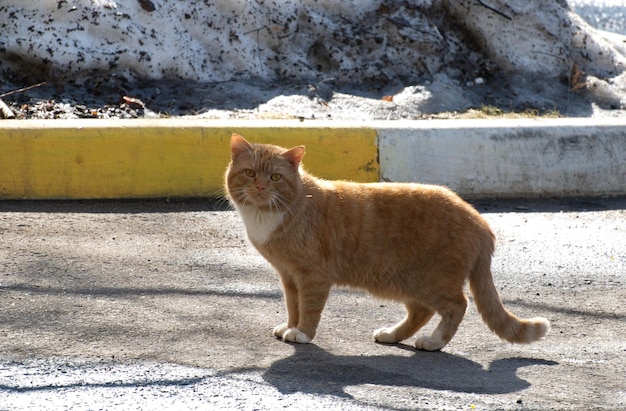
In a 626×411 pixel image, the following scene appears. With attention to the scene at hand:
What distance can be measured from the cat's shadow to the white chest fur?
1.96 ft

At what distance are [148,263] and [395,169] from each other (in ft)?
7.87

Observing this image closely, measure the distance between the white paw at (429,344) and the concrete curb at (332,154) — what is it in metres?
2.72

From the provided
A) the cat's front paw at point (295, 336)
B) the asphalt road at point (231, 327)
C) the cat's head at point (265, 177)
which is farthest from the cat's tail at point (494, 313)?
the cat's head at point (265, 177)

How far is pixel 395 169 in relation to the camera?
7414 mm

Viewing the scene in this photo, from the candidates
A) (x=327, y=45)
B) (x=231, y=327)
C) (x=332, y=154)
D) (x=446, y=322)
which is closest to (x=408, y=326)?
(x=446, y=322)

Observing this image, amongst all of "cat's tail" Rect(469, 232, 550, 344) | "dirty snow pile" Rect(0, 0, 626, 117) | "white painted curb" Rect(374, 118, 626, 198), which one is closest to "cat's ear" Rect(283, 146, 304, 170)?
"cat's tail" Rect(469, 232, 550, 344)

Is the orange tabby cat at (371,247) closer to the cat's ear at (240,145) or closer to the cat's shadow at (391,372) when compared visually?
the cat's ear at (240,145)

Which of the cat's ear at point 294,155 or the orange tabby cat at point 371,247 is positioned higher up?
the cat's ear at point 294,155

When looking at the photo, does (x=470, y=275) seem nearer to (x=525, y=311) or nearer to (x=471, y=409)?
(x=525, y=311)

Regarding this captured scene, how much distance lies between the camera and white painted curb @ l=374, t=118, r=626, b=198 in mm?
7434

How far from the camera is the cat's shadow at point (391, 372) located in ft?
13.5

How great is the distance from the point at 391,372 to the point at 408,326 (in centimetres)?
60

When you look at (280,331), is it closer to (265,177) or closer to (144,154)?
(265,177)

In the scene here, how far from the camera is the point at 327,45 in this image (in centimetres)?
935
